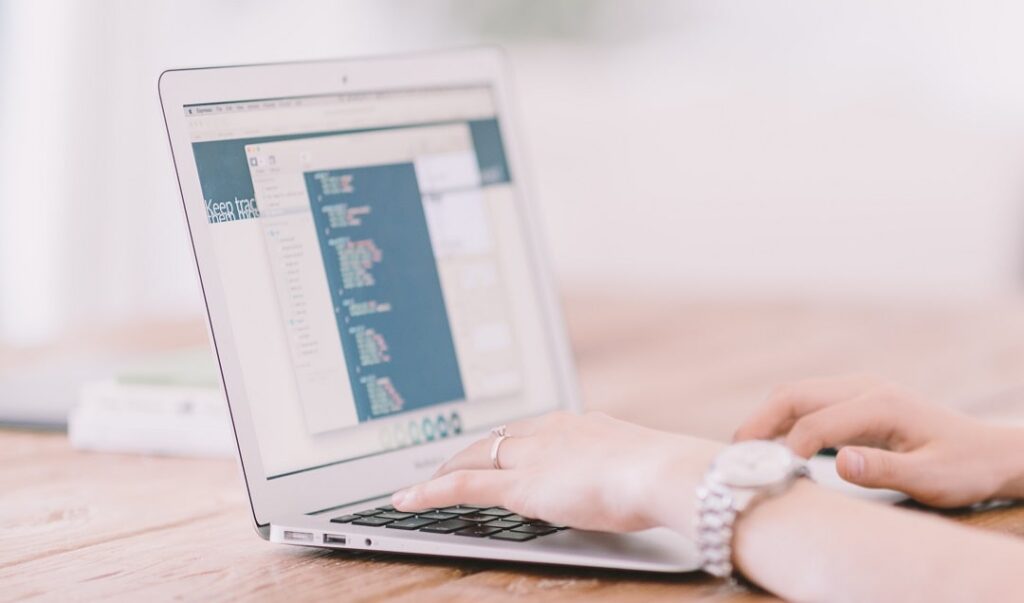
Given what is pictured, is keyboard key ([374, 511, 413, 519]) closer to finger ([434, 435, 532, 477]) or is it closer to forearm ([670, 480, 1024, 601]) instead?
finger ([434, 435, 532, 477])

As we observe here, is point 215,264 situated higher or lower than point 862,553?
higher

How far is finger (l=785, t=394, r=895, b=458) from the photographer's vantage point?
100 cm

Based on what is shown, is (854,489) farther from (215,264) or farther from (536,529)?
(215,264)

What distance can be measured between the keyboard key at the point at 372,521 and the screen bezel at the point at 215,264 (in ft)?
0.25

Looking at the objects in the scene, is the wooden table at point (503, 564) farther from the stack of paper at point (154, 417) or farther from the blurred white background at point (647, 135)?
the blurred white background at point (647, 135)

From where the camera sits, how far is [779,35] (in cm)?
463

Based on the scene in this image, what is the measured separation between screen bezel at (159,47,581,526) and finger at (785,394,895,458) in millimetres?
319

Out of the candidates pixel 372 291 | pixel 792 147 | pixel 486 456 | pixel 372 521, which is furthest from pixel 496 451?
pixel 792 147

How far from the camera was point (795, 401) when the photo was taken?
1.04 m

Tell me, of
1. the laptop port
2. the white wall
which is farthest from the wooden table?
the white wall

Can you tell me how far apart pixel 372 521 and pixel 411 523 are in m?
0.04

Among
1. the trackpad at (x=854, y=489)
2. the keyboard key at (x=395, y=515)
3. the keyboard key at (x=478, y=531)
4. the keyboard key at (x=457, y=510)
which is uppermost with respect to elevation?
the keyboard key at (x=395, y=515)

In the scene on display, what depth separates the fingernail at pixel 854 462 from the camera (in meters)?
0.94

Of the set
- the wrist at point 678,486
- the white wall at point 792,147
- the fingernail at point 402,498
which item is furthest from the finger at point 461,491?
the white wall at point 792,147
